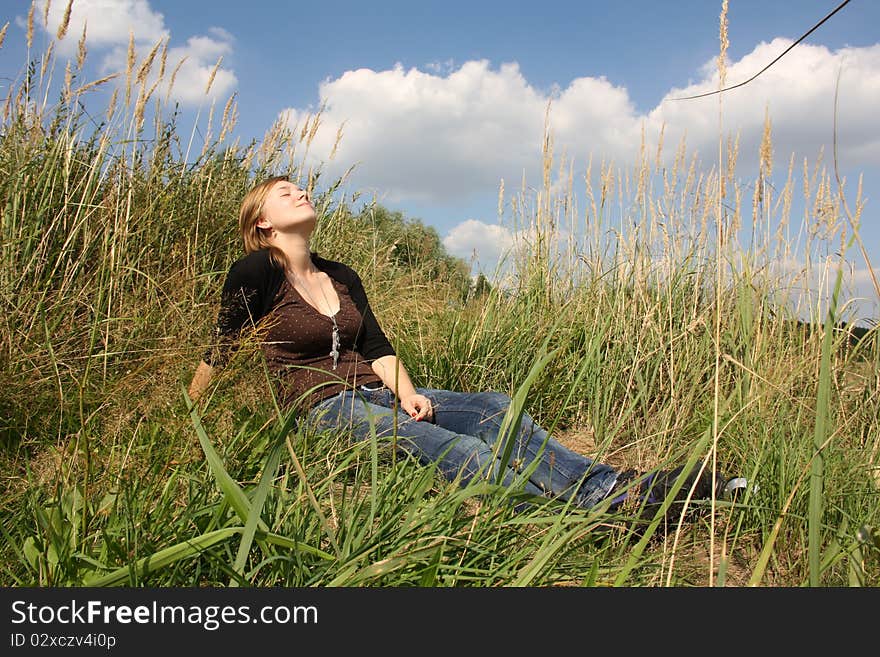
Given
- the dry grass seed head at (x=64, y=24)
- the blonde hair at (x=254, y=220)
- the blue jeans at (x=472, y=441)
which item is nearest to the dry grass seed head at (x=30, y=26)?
the dry grass seed head at (x=64, y=24)

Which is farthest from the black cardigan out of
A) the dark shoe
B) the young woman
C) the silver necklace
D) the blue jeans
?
the dark shoe

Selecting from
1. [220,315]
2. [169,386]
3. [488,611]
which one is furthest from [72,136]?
[488,611]

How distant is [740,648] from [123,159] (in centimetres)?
279

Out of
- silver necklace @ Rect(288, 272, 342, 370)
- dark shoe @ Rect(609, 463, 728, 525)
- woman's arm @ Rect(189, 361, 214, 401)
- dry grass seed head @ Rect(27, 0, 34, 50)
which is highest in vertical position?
dry grass seed head @ Rect(27, 0, 34, 50)

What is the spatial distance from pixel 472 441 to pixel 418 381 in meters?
0.99

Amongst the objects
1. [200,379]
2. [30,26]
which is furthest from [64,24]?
[200,379]

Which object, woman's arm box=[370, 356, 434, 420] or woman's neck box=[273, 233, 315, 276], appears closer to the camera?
woman's arm box=[370, 356, 434, 420]

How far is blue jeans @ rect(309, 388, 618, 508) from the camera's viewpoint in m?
1.66

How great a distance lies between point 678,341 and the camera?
8.42 ft

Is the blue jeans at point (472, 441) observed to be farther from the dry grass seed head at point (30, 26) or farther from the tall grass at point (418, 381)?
the dry grass seed head at point (30, 26)

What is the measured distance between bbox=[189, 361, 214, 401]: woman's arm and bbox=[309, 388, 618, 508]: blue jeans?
1.08 ft

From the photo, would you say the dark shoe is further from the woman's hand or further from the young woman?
the woman's hand

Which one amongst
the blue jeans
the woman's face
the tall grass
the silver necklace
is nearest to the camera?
the tall grass

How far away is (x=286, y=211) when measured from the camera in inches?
92.0
